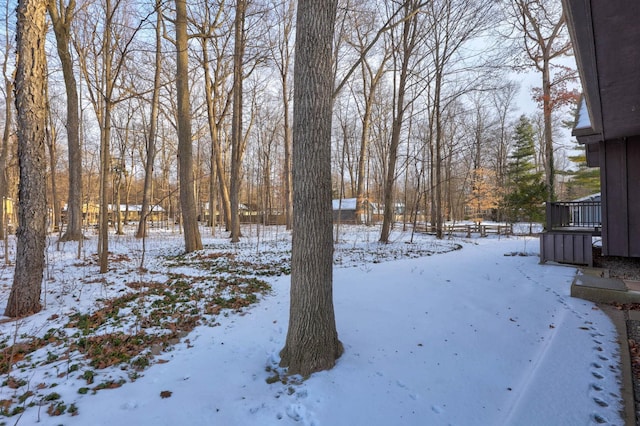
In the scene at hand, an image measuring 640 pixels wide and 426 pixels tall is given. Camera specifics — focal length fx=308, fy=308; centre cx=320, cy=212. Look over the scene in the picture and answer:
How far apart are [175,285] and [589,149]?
11165 mm

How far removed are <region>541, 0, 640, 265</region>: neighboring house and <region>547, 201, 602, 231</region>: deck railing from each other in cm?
7

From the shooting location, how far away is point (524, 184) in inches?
811

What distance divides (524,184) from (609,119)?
1639 cm

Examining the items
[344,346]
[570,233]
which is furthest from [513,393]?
[570,233]

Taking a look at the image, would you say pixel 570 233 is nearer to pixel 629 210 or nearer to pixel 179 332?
pixel 629 210

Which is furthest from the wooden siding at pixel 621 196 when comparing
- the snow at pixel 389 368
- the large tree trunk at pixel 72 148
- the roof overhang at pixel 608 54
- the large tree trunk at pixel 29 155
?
the large tree trunk at pixel 72 148

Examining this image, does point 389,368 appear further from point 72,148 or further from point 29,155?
point 72,148

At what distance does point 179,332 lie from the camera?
3.69 m

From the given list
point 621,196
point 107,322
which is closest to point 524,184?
point 621,196

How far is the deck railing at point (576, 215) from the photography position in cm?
849

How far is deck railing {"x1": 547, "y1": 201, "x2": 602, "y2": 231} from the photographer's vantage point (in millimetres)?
8492

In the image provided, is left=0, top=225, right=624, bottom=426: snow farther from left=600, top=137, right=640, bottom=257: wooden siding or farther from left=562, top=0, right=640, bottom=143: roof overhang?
left=600, top=137, right=640, bottom=257: wooden siding

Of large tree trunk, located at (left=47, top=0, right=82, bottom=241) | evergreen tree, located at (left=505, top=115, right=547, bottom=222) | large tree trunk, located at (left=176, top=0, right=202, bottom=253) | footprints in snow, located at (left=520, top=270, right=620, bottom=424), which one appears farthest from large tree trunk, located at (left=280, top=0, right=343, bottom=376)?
evergreen tree, located at (left=505, top=115, right=547, bottom=222)

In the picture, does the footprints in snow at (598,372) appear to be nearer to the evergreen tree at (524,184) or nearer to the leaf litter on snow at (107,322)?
the leaf litter on snow at (107,322)
